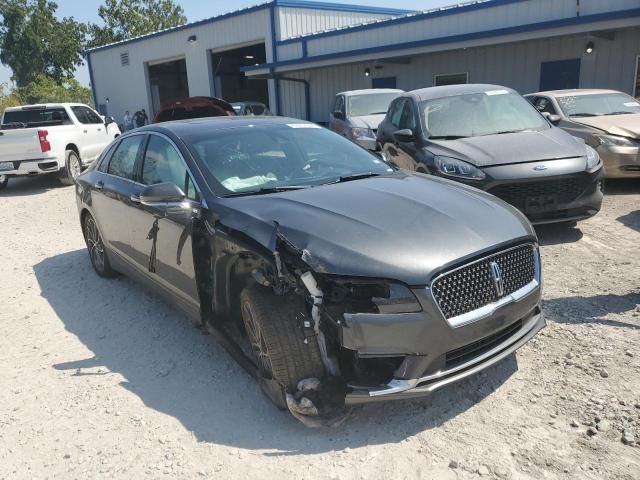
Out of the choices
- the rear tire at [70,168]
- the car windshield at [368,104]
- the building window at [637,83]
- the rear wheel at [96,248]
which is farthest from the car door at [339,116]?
the rear wheel at [96,248]

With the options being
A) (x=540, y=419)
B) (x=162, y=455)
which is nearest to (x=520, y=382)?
(x=540, y=419)

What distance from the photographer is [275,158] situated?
409cm

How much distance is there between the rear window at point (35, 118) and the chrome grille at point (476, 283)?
12.5 m

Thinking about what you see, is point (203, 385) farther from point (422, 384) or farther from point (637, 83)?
point (637, 83)

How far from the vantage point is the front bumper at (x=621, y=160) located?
802 cm

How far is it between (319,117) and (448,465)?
65.0 feet

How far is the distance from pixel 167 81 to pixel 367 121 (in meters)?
25.9

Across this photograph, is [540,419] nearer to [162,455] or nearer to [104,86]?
[162,455]

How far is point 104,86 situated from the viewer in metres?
33.1

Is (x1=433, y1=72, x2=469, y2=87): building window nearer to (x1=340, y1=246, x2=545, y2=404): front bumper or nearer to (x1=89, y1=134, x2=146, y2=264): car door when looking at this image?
(x1=89, y1=134, x2=146, y2=264): car door

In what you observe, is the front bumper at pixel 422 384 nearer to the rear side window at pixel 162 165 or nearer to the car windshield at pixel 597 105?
the rear side window at pixel 162 165

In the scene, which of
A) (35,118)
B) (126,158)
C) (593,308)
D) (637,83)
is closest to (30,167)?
(35,118)

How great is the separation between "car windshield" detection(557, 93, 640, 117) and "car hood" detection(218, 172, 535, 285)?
21.2ft

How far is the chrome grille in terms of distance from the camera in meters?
2.77
